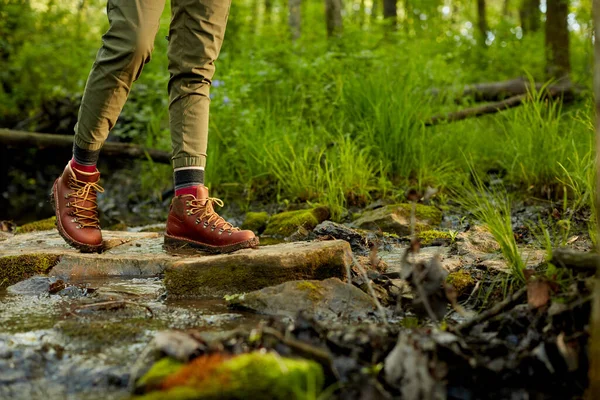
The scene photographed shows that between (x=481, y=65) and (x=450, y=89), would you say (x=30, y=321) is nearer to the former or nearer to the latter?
(x=450, y=89)

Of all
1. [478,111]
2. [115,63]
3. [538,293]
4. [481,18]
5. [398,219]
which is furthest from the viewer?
[481,18]

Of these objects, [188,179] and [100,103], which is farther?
[188,179]

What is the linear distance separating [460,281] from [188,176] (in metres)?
1.48

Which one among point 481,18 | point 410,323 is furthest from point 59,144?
point 481,18

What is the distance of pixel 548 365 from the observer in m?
1.70

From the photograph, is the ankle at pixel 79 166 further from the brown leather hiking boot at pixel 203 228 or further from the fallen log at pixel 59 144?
the fallen log at pixel 59 144

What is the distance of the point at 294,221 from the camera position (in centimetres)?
453

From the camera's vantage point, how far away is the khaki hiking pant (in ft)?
9.84

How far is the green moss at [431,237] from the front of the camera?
381cm

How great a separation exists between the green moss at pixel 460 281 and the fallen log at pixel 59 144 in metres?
4.86

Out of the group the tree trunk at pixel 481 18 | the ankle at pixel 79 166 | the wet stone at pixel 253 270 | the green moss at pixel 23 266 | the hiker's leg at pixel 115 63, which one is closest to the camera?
the wet stone at pixel 253 270

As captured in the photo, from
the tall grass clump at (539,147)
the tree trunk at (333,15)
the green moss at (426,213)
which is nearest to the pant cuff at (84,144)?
the green moss at (426,213)

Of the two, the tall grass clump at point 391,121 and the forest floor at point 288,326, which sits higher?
the tall grass clump at point 391,121

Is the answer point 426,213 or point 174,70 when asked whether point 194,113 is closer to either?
point 174,70
